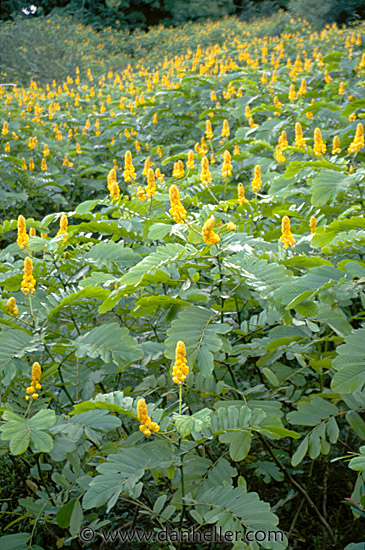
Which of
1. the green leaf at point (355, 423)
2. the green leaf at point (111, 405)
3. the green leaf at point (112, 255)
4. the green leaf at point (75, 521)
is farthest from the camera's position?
Result: the green leaf at point (112, 255)

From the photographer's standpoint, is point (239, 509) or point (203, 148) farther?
point (203, 148)

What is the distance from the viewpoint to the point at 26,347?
69.6 inches

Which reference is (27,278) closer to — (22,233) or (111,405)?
(22,233)

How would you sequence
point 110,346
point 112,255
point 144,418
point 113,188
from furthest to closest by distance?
1. point 113,188
2. point 112,255
3. point 110,346
4. point 144,418

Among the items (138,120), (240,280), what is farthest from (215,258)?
(138,120)

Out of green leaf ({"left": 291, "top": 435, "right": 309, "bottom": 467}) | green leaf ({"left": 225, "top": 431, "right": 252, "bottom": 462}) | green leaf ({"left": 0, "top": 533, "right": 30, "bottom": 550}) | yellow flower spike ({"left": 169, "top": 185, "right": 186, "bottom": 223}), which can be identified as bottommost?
green leaf ({"left": 0, "top": 533, "right": 30, "bottom": 550})

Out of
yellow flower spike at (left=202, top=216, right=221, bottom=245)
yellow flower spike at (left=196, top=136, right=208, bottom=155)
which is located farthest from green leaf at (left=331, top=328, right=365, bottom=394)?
yellow flower spike at (left=196, top=136, right=208, bottom=155)

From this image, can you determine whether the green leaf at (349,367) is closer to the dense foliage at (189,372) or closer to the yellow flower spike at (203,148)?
the dense foliage at (189,372)

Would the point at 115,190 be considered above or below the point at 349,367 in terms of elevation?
above

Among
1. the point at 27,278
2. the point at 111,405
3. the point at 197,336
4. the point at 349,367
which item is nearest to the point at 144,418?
the point at 111,405

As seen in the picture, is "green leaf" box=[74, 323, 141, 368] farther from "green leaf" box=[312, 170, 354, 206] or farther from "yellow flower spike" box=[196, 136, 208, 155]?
"yellow flower spike" box=[196, 136, 208, 155]

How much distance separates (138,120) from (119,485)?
5957 millimetres

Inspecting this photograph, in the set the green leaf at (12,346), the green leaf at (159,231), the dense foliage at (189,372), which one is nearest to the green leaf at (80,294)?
the dense foliage at (189,372)

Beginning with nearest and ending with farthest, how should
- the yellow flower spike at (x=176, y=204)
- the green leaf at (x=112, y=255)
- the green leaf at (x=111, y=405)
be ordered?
the green leaf at (x=111, y=405)
the yellow flower spike at (x=176, y=204)
the green leaf at (x=112, y=255)
